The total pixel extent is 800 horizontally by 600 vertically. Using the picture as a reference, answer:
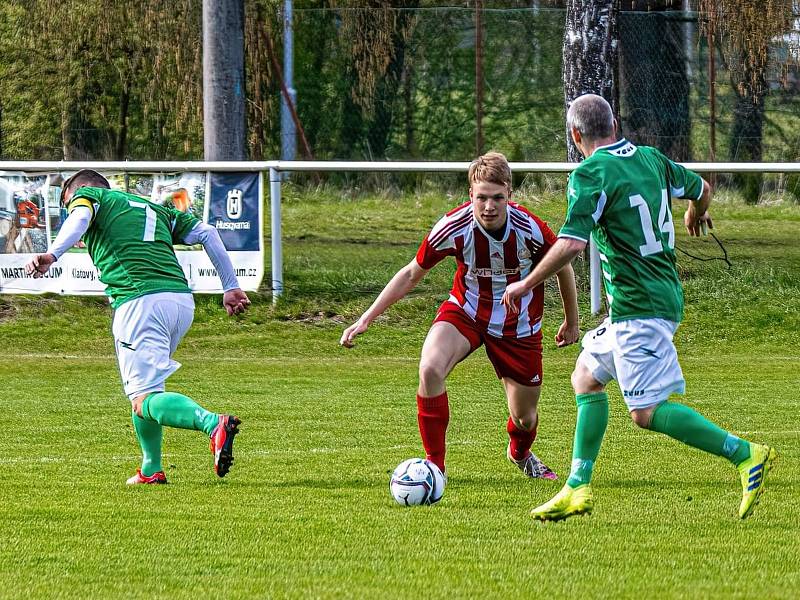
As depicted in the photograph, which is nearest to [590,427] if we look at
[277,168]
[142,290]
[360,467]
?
[360,467]

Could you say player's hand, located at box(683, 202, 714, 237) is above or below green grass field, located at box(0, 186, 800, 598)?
above

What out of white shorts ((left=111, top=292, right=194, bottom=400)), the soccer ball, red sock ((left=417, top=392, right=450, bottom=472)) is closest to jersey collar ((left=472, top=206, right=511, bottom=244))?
red sock ((left=417, top=392, right=450, bottom=472))

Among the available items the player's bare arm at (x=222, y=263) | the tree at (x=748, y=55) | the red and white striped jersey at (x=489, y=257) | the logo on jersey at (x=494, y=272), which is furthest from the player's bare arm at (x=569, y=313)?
the tree at (x=748, y=55)

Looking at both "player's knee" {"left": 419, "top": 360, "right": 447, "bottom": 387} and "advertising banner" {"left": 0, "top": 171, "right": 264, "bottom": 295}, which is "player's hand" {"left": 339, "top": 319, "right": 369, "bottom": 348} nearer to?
"player's knee" {"left": 419, "top": 360, "right": 447, "bottom": 387}

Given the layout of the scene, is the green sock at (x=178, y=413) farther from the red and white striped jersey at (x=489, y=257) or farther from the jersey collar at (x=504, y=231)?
the jersey collar at (x=504, y=231)

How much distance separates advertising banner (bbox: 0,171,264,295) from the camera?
568 inches

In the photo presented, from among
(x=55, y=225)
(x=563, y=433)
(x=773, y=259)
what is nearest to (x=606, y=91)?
(x=773, y=259)

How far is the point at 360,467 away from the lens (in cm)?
752

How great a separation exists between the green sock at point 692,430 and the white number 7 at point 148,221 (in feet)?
10.1

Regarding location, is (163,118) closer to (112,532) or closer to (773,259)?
(773,259)

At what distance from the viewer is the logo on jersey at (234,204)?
14.5 m

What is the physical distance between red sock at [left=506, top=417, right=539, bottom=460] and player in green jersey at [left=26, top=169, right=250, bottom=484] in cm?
165

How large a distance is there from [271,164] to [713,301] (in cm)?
514

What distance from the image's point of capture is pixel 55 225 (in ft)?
48.1
